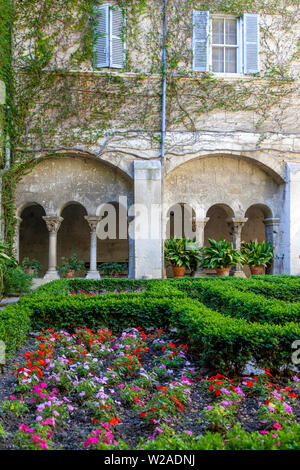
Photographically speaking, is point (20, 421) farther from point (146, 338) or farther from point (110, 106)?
point (110, 106)

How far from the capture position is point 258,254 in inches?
381

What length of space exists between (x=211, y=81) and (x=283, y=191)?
3329 millimetres

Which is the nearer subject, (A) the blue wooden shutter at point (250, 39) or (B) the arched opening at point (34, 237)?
(A) the blue wooden shutter at point (250, 39)

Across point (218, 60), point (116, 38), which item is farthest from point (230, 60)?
point (116, 38)

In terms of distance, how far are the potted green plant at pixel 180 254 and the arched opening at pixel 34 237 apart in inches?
195

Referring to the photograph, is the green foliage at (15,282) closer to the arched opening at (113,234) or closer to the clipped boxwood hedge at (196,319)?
the clipped boxwood hedge at (196,319)

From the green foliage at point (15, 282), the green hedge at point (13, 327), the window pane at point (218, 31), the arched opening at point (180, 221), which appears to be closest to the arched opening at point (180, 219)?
the arched opening at point (180, 221)

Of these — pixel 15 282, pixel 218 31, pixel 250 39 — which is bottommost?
pixel 15 282

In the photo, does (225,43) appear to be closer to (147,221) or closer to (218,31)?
(218,31)

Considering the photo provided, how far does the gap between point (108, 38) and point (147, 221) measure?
4.49 m

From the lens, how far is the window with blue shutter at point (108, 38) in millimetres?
9195

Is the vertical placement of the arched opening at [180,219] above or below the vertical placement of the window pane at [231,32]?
below

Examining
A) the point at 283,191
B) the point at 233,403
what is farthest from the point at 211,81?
the point at 233,403

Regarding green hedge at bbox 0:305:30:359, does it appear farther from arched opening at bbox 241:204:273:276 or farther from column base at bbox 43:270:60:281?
arched opening at bbox 241:204:273:276
